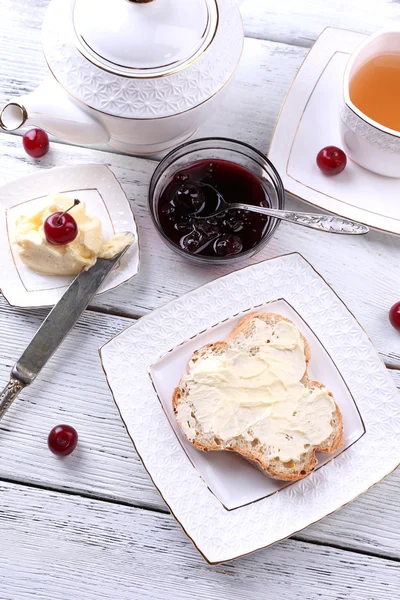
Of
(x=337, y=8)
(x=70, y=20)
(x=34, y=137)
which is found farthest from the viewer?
(x=337, y=8)

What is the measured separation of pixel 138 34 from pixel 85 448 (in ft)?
2.64

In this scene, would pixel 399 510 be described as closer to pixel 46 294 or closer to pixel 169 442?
pixel 169 442

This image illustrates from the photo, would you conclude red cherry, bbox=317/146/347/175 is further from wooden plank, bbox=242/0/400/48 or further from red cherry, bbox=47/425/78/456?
red cherry, bbox=47/425/78/456

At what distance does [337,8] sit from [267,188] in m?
0.56

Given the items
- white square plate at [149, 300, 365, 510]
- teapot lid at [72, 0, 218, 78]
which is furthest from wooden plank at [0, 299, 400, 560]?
teapot lid at [72, 0, 218, 78]

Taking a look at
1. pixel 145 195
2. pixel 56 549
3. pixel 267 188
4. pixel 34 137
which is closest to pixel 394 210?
pixel 267 188

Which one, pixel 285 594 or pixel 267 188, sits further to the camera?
pixel 267 188

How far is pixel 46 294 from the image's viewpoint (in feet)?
4.47

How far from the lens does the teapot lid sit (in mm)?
1199

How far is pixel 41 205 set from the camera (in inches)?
54.8

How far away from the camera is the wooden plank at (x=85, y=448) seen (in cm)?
130

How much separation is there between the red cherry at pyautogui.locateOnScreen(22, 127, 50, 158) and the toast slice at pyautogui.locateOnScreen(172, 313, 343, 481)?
2.01 feet

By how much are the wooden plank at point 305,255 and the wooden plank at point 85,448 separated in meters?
0.15

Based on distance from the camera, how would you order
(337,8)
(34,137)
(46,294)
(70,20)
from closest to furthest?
(70,20)
(46,294)
(34,137)
(337,8)
